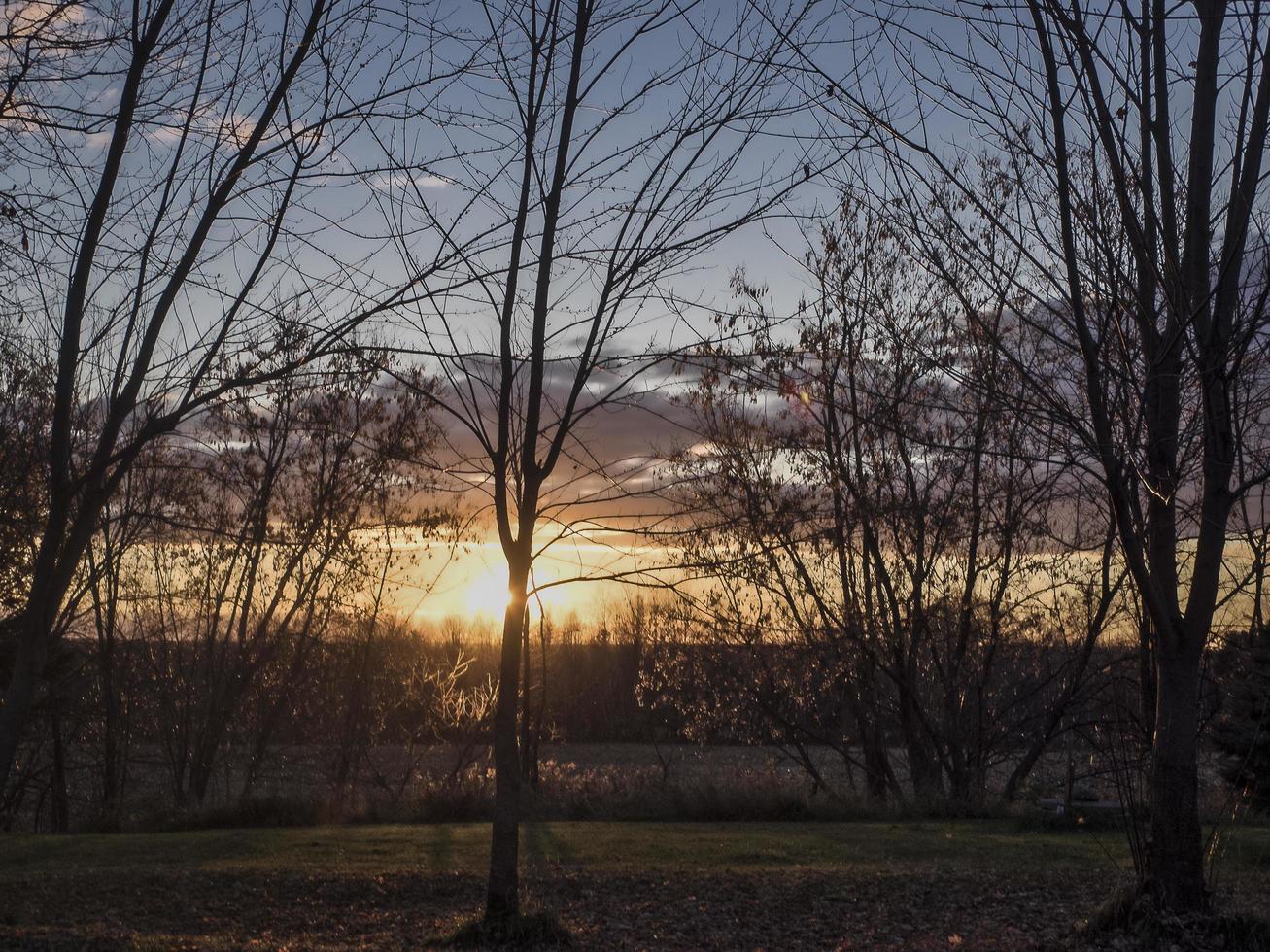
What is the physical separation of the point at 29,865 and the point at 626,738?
27.6 meters

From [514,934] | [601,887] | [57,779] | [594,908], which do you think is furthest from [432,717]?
[514,934]

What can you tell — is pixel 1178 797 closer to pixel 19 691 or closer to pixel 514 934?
pixel 514 934

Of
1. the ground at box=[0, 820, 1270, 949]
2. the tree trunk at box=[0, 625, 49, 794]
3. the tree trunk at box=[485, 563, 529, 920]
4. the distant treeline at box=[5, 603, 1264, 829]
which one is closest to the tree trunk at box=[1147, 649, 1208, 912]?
the ground at box=[0, 820, 1270, 949]

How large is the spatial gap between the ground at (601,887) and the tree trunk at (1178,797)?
23.9 inches

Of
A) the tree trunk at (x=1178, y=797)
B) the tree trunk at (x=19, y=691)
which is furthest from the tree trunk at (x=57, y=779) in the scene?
the tree trunk at (x=1178, y=797)

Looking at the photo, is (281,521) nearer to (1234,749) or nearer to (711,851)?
(711,851)

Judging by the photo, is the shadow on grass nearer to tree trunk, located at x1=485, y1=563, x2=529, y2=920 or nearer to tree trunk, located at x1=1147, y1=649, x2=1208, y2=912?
tree trunk, located at x1=485, y1=563, x2=529, y2=920

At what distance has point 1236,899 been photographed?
6.73 meters

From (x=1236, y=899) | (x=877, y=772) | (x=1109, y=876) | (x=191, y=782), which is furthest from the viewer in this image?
(x=191, y=782)

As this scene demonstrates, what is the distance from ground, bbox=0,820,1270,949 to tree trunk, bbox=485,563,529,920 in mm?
591

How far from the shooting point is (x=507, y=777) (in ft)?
20.9

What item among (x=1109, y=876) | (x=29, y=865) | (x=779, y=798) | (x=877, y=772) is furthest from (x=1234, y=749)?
(x=29, y=865)

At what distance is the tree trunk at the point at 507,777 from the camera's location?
635 centimetres

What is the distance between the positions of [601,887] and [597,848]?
1916mm
